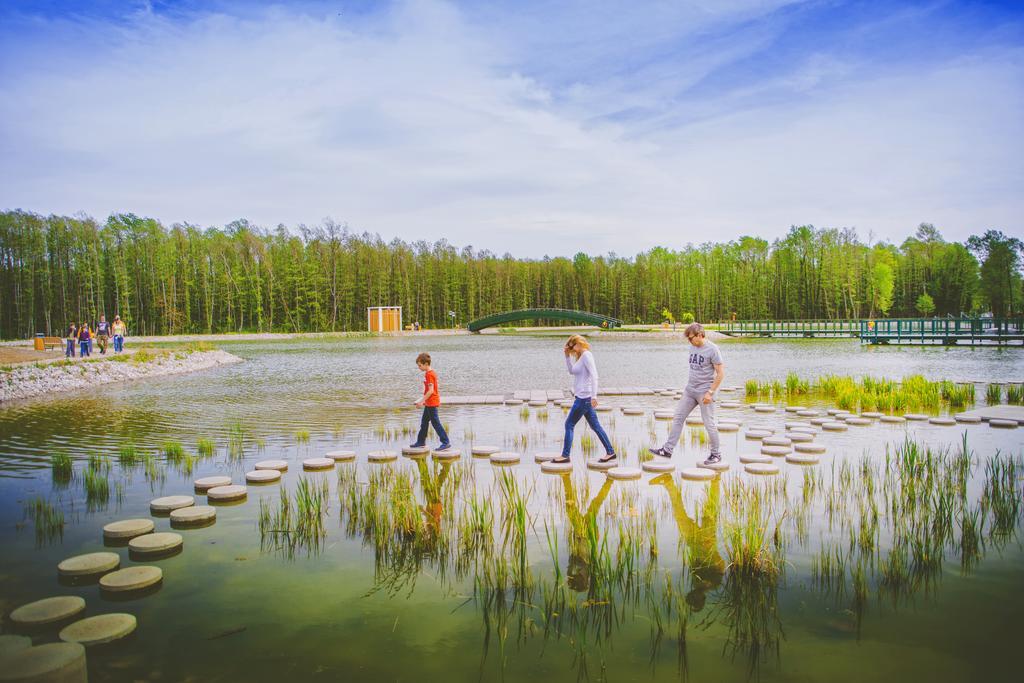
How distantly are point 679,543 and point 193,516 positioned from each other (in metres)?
4.71

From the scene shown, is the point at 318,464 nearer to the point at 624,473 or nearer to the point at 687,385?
the point at 624,473

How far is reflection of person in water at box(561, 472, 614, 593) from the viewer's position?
16.2 ft

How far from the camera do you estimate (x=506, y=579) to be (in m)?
4.83

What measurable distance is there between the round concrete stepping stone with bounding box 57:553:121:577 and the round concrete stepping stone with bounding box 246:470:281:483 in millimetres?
2668

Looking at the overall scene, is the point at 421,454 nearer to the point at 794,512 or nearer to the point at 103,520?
the point at 103,520

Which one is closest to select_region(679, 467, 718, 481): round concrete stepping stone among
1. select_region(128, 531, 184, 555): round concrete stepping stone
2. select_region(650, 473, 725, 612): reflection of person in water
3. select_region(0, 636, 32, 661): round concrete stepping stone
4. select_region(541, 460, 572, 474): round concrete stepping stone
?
select_region(650, 473, 725, 612): reflection of person in water

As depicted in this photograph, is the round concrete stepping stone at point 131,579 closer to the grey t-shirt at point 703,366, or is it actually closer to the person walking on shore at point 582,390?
the person walking on shore at point 582,390

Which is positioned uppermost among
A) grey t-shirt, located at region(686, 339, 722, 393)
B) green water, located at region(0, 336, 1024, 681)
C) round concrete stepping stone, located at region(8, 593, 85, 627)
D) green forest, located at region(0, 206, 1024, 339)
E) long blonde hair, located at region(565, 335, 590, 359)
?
green forest, located at region(0, 206, 1024, 339)

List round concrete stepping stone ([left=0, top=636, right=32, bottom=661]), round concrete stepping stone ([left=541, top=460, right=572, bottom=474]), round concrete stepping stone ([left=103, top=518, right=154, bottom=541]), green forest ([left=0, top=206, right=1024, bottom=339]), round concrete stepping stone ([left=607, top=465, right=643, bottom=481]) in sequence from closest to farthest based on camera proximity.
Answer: round concrete stepping stone ([left=0, top=636, right=32, bottom=661]) < round concrete stepping stone ([left=103, top=518, right=154, bottom=541]) < round concrete stepping stone ([left=607, top=465, right=643, bottom=481]) < round concrete stepping stone ([left=541, top=460, right=572, bottom=474]) < green forest ([left=0, top=206, right=1024, bottom=339])

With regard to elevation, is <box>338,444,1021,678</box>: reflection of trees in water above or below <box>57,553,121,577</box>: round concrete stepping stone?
below

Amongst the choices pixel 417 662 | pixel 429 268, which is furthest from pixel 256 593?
pixel 429 268

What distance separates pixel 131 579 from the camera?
16.1 ft

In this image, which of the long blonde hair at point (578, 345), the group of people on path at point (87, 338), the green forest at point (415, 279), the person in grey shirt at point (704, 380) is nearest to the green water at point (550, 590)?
the person in grey shirt at point (704, 380)

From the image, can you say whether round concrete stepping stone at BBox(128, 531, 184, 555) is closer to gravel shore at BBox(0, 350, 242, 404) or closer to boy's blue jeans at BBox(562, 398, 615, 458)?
boy's blue jeans at BBox(562, 398, 615, 458)
